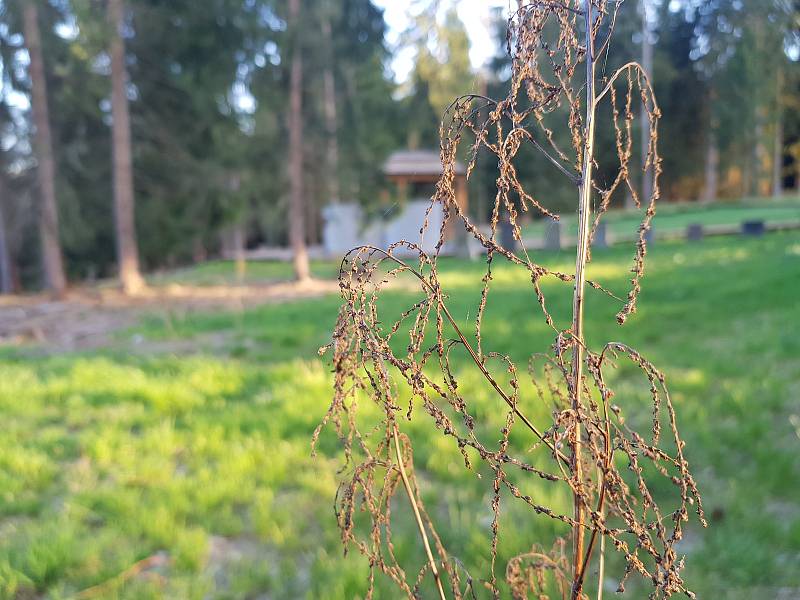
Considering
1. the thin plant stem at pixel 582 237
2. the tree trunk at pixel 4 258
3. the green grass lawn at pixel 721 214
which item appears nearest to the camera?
the thin plant stem at pixel 582 237

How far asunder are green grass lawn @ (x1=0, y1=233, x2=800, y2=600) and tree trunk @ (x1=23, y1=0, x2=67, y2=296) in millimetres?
7282

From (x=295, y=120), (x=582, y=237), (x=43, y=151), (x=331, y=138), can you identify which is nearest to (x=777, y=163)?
(x=331, y=138)

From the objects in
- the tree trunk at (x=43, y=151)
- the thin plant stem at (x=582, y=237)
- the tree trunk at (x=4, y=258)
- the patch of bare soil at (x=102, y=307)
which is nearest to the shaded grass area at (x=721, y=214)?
the patch of bare soil at (x=102, y=307)

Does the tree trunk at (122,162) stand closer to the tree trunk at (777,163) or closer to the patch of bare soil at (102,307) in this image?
the patch of bare soil at (102,307)

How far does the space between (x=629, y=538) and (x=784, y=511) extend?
0.79 metres

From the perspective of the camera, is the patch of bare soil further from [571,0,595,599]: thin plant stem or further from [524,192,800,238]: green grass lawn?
[524,192,800,238]: green grass lawn

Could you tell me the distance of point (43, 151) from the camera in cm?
1211

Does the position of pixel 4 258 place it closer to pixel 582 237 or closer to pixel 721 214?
pixel 582 237

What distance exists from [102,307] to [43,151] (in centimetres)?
354

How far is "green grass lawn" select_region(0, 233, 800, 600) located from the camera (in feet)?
8.31

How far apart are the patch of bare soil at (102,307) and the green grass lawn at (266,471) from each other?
230 cm

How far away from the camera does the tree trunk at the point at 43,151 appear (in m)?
11.9

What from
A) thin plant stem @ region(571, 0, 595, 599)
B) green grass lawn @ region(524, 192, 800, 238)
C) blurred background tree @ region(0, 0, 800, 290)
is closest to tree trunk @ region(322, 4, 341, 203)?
blurred background tree @ region(0, 0, 800, 290)

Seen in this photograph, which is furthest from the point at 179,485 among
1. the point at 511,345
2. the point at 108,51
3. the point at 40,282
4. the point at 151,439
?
the point at 40,282
